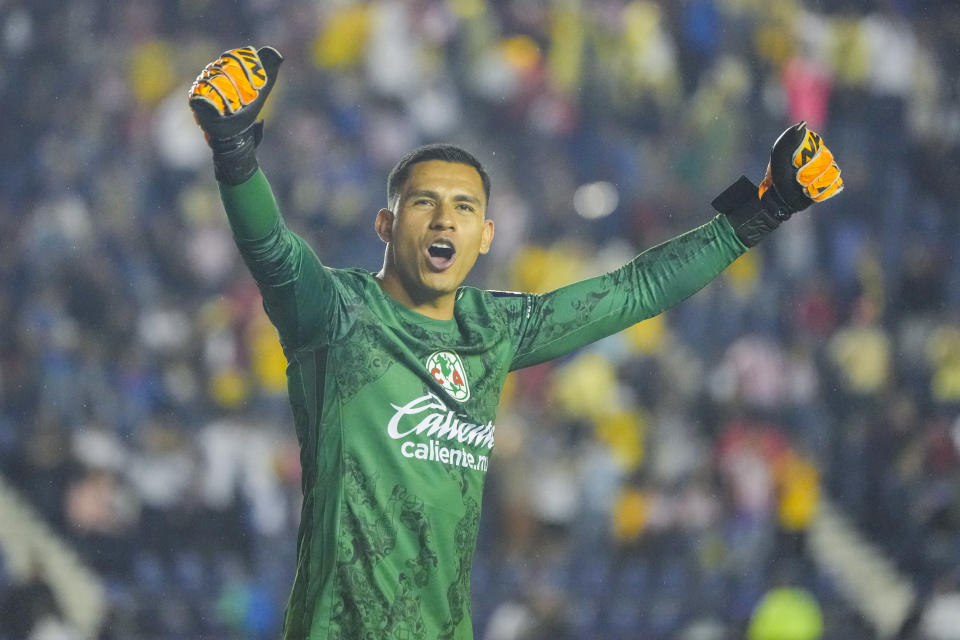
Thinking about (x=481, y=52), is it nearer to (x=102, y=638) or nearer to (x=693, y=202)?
(x=693, y=202)

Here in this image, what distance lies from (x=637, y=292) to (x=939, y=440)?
4791 mm

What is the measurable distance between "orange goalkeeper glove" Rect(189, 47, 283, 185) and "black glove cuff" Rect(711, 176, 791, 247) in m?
1.36

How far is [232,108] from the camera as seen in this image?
7.77 ft

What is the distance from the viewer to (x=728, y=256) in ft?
10.9

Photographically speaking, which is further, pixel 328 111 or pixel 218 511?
pixel 328 111

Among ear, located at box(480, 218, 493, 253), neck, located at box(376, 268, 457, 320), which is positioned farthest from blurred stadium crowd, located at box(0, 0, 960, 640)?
neck, located at box(376, 268, 457, 320)

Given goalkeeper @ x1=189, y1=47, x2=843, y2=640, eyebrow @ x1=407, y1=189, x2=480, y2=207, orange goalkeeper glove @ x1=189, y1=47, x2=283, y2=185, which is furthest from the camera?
eyebrow @ x1=407, y1=189, x2=480, y2=207

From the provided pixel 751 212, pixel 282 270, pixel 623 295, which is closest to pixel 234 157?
pixel 282 270

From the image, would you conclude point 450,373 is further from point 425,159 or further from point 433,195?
point 425,159

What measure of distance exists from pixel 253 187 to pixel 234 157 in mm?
69

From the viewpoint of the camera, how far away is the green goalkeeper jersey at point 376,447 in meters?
2.67

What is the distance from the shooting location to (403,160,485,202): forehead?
2.98m

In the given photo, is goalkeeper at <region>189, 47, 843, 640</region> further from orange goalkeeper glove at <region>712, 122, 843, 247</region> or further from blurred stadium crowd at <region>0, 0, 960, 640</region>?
blurred stadium crowd at <region>0, 0, 960, 640</region>

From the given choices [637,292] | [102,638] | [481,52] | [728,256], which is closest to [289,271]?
[637,292]
